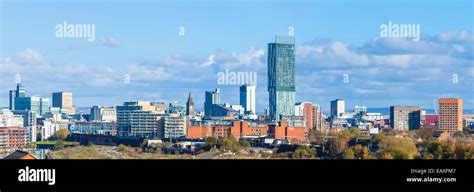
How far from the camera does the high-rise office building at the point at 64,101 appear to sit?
58.3 meters

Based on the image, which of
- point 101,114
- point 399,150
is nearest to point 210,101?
point 101,114

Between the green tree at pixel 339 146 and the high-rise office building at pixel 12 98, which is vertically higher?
the high-rise office building at pixel 12 98

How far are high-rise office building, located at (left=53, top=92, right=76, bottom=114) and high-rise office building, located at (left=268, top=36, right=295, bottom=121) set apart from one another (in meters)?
13.6

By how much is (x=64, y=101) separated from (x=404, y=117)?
78.6 ft

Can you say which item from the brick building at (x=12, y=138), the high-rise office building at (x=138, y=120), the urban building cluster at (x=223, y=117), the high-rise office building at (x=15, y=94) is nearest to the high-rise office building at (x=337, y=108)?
the urban building cluster at (x=223, y=117)

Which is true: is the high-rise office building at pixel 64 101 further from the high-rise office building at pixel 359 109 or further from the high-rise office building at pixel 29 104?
the high-rise office building at pixel 359 109

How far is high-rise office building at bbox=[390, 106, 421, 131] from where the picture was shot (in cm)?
4219

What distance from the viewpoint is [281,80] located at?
6091 cm

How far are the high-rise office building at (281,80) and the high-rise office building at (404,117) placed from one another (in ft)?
31.9

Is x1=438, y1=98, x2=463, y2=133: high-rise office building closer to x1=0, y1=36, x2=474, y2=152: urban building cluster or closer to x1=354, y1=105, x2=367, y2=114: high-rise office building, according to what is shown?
x1=0, y1=36, x2=474, y2=152: urban building cluster
